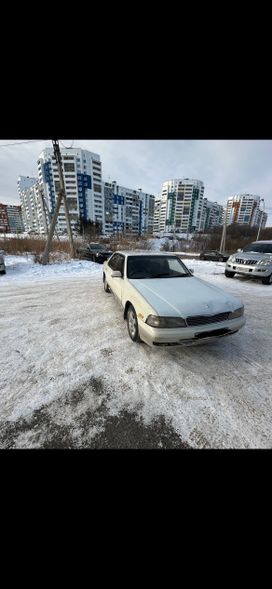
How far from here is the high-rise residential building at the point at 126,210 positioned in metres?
84.8

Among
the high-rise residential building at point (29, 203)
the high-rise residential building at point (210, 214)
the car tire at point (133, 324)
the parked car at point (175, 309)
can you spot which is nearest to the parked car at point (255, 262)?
the parked car at point (175, 309)

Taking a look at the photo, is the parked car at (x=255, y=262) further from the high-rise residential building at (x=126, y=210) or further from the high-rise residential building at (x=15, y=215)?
the high-rise residential building at (x=15, y=215)

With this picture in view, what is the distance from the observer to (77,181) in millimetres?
73812

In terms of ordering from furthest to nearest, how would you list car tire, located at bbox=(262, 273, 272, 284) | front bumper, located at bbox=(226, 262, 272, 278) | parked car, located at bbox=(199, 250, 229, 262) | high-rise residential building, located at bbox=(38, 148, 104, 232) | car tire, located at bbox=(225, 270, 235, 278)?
high-rise residential building, located at bbox=(38, 148, 104, 232) → parked car, located at bbox=(199, 250, 229, 262) → car tire, located at bbox=(225, 270, 235, 278) → car tire, located at bbox=(262, 273, 272, 284) → front bumper, located at bbox=(226, 262, 272, 278)

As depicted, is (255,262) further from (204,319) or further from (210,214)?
(210,214)

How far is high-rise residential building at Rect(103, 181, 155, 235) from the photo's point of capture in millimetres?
84750

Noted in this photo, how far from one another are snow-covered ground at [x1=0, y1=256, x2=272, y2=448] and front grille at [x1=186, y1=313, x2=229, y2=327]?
65 cm

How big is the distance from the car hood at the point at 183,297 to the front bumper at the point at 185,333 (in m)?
0.17

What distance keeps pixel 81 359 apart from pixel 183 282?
1.99 metres

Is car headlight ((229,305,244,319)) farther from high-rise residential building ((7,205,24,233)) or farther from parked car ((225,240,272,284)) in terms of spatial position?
high-rise residential building ((7,205,24,233))

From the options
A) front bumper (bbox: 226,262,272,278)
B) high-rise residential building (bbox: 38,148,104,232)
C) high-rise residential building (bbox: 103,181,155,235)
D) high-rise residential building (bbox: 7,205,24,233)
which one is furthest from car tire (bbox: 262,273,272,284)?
high-rise residential building (bbox: 7,205,24,233)
